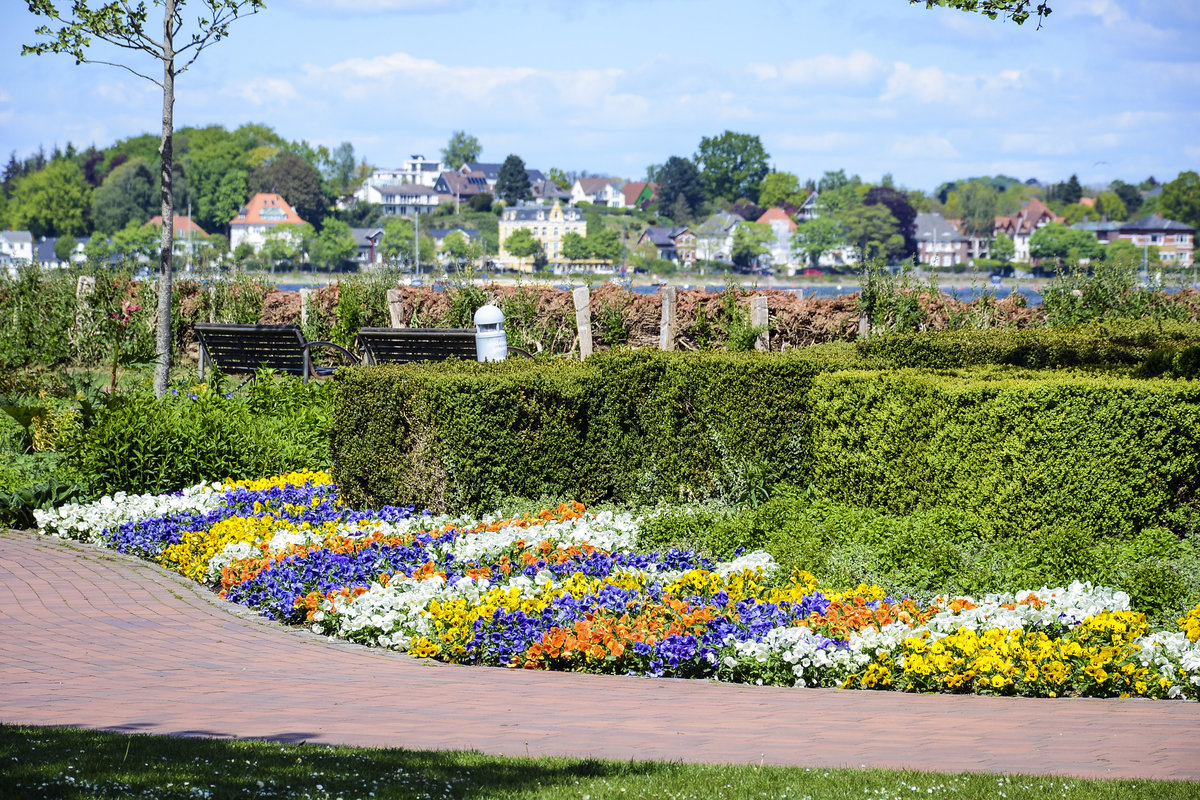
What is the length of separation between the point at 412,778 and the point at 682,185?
178 m

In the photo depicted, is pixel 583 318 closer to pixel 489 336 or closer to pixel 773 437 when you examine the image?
pixel 489 336

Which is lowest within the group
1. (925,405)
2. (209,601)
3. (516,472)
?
(209,601)

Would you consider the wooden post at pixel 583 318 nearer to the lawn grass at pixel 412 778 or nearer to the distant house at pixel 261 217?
the lawn grass at pixel 412 778

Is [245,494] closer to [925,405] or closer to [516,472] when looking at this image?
[516,472]

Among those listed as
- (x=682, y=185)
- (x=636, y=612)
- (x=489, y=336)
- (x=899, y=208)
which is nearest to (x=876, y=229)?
(x=899, y=208)

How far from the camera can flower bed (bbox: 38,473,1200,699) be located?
4.59 meters

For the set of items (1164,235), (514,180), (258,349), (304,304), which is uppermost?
(514,180)

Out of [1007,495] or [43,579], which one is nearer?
[43,579]

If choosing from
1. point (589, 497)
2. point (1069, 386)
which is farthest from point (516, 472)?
point (1069, 386)

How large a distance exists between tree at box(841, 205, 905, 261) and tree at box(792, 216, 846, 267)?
1.73m

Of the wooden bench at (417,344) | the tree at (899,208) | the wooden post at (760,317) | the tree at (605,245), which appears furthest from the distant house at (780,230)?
the wooden bench at (417,344)

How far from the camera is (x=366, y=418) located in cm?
757

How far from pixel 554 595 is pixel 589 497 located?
93.5 inches

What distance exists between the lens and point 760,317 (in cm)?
1391
